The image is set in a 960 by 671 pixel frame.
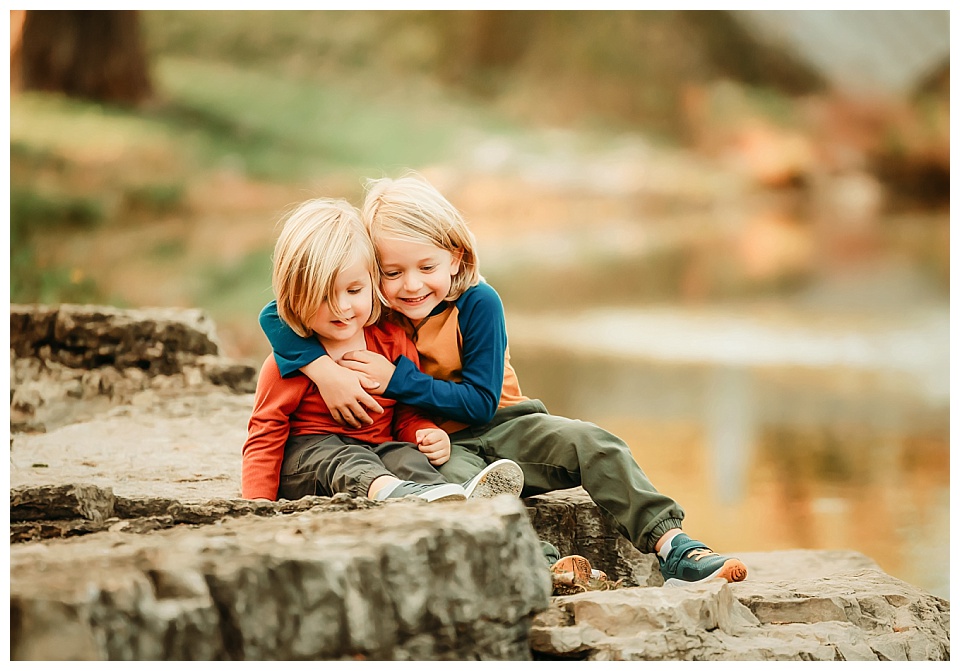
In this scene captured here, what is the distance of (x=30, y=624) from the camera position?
0.82 metres

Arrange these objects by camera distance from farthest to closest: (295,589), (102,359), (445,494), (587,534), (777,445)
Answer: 1. (777,445)
2. (102,359)
3. (587,534)
4. (445,494)
5. (295,589)

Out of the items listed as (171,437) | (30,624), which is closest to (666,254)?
(171,437)

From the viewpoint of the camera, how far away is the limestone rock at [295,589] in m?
0.83

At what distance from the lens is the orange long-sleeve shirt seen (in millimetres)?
1174

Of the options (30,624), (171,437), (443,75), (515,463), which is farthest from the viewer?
Answer: (443,75)

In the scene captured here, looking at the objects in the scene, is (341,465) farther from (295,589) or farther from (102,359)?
(102,359)

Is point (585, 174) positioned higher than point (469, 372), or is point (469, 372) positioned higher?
point (585, 174)

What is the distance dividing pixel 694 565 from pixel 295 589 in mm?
462

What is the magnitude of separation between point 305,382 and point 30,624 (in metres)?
0.45

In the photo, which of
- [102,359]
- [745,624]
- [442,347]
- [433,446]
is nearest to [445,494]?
[433,446]

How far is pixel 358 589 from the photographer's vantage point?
2.91 ft

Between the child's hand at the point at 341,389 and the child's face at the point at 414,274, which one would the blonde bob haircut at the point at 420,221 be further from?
the child's hand at the point at 341,389

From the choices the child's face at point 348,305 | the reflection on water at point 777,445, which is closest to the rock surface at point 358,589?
the child's face at point 348,305

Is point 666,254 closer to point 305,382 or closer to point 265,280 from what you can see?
point 265,280
